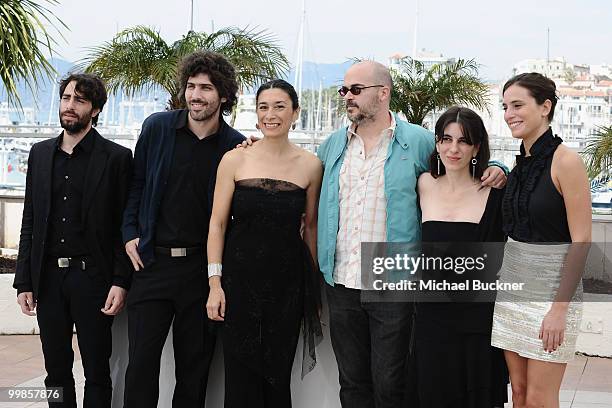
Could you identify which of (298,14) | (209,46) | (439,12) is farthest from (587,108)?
(209,46)

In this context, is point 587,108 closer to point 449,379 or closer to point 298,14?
point 298,14

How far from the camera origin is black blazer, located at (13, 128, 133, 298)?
14.1 ft

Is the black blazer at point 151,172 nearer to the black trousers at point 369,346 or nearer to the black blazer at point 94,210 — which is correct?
the black blazer at point 94,210

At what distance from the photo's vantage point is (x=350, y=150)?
4.19m

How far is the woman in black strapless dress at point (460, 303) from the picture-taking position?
3.76 metres

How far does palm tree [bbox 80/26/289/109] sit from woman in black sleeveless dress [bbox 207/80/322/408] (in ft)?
19.8

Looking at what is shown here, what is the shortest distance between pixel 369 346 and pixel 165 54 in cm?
692

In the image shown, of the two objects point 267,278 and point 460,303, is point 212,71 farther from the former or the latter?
point 460,303

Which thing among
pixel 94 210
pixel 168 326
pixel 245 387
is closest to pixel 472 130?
pixel 245 387

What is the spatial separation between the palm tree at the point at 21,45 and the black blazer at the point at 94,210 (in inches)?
166

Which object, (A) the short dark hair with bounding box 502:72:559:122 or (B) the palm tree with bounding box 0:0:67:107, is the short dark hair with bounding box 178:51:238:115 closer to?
(A) the short dark hair with bounding box 502:72:559:122

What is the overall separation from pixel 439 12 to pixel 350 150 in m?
82.6

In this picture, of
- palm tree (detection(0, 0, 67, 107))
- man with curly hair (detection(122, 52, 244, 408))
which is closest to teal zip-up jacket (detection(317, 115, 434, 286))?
man with curly hair (detection(122, 52, 244, 408))

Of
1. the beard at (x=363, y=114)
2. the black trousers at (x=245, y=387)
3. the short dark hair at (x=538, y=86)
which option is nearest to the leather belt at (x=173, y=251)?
the black trousers at (x=245, y=387)
